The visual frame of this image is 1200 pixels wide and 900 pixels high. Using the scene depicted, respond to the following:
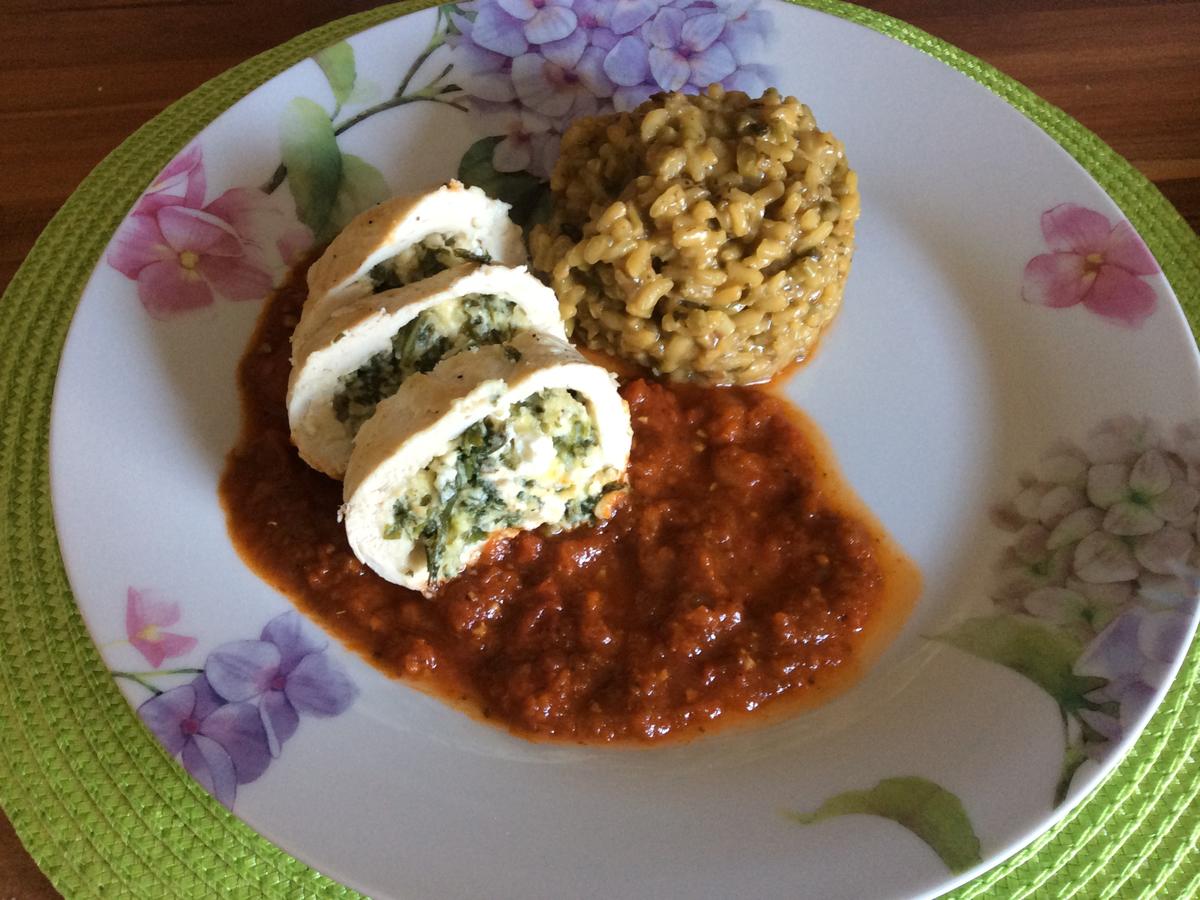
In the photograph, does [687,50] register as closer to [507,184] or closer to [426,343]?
[507,184]

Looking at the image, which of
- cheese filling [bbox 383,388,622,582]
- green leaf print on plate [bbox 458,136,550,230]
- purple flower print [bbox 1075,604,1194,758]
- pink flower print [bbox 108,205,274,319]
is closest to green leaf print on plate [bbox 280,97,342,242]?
pink flower print [bbox 108,205,274,319]

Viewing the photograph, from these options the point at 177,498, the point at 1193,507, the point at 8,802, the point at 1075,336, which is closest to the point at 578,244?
the point at 177,498

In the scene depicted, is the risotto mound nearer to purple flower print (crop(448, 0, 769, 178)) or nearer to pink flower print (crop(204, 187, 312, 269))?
purple flower print (crop(448, 0, 769, 178))

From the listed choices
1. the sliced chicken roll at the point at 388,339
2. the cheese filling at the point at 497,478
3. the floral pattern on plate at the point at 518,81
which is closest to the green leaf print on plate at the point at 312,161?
the floral pattern on plate at the point at 518,81

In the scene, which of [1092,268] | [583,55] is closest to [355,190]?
[583,55]

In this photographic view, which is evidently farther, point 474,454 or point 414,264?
point 414,264

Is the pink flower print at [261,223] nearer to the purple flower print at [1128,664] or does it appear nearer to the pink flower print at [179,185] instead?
the pink flower print at [179,185]

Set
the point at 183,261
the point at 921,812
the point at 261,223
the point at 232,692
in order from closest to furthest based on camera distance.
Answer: the point at 921,812
the point at 232,692
the point at 183,261
the point at 261,223
